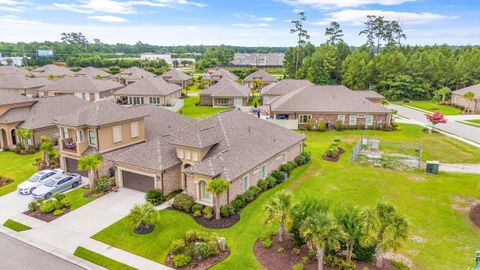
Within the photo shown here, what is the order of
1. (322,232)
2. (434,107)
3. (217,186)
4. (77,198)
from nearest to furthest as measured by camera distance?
(322,232) → (217,186) → (77,198) → (434,107)

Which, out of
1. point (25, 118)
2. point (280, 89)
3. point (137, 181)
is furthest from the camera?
point (280, 89)

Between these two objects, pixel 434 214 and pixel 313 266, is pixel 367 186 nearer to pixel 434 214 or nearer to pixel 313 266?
pixel 434 214

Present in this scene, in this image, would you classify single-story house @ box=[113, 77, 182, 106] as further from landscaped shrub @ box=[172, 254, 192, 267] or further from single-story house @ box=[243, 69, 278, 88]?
landscaped shrub @ box=[172, 254, 192, 267]

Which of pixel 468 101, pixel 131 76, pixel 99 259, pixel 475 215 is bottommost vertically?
pixel 99 259

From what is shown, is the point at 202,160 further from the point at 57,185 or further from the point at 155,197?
the point at 57,185

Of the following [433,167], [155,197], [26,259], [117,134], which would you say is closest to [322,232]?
[155,197]

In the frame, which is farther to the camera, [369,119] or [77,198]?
[369,119]

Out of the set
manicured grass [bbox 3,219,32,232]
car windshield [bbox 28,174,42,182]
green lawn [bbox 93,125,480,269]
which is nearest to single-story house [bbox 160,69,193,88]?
green lawn [bbox 93,125,480,269]

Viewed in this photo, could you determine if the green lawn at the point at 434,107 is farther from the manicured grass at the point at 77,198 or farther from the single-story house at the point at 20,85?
the single-story house at the point at 20,85
